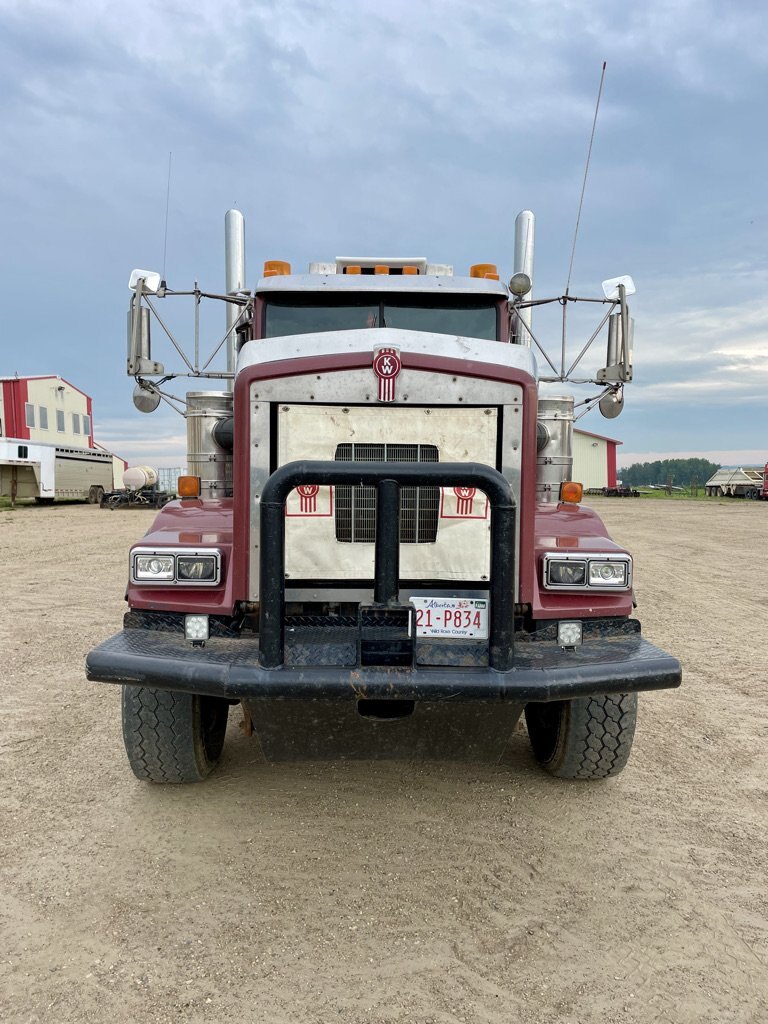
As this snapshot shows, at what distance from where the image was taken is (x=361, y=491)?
123 inches

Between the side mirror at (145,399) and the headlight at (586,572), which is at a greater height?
the side mirror at (145,399)

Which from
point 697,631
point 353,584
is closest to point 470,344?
point 353,584

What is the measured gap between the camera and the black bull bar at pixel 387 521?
8.30 ft

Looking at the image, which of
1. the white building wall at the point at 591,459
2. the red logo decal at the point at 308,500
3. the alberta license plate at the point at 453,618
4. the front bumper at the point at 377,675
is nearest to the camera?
the front bumper at the point at 377,675

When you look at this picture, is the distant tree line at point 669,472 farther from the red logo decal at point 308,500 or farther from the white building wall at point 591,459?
the red logo decal at point 308,500

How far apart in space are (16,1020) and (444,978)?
1.28 metres

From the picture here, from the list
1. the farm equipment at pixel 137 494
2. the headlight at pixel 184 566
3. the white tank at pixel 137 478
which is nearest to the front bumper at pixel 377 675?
the headlight at pixel 184 566

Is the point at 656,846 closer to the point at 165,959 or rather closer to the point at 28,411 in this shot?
the point at 165,959

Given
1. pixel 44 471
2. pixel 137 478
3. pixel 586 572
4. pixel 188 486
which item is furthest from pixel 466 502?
pixel 44 471

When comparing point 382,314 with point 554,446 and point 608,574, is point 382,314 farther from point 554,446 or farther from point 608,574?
point 608,574

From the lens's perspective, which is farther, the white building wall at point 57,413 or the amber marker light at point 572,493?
the white building wall at point 57,413

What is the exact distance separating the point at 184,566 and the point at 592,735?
2.06 metres

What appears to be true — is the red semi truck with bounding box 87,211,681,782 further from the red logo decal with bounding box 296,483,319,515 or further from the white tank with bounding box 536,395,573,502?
the white tank with bounding box 536,395,573,502

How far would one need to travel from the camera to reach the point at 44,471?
28312 millimetres
